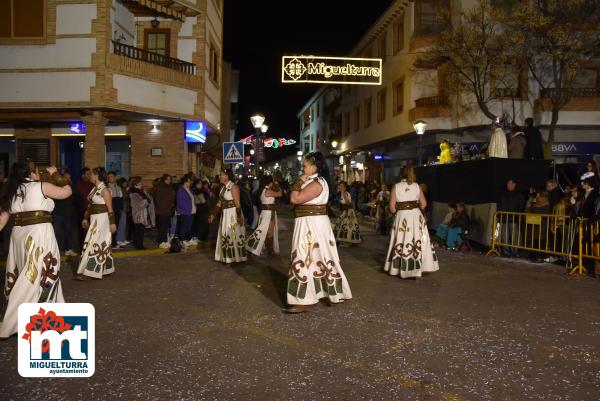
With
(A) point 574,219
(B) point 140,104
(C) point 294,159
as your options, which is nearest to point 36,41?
(B) point 140,104

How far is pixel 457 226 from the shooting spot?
13688 mm

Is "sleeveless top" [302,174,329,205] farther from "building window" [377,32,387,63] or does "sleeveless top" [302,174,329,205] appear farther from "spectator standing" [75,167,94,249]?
"building window" [377,32,387,63]

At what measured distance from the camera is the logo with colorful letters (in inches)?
179

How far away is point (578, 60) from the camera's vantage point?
23078 mm

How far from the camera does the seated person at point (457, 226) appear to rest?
13.6m

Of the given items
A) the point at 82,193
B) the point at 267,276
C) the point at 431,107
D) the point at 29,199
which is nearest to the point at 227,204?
the point at 267,276

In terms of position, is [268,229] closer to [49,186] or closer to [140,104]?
[49,186]

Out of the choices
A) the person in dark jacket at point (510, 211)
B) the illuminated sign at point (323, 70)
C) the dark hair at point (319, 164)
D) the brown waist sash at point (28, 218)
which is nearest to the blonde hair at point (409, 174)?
the dark hair at point (319, 164)

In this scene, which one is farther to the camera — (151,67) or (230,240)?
(151,67)

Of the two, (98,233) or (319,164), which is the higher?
(319,164)

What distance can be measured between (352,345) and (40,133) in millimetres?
18506

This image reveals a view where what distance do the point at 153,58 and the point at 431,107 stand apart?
1387 cm

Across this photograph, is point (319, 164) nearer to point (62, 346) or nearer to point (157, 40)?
point (62, 346)

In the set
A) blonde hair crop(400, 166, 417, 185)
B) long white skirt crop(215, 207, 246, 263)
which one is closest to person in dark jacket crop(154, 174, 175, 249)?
long white skirt crop(215, 207, 246, 263)
